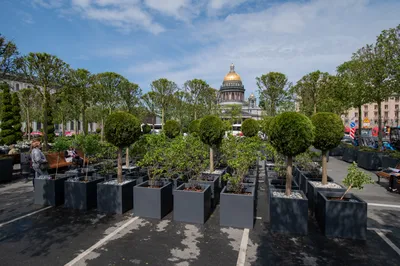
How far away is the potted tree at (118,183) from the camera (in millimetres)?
6539

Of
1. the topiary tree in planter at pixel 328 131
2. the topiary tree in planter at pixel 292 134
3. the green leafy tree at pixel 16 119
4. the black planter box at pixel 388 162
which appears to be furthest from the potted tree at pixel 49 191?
the green leafy tree at pixel 16 119

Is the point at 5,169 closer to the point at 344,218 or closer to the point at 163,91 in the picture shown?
the point at 344,218

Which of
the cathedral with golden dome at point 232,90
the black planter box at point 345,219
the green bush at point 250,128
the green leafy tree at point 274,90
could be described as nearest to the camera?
the black planter box at point 345,219

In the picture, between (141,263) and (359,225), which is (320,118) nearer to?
(359,225)

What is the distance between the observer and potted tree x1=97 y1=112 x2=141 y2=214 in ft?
21.5

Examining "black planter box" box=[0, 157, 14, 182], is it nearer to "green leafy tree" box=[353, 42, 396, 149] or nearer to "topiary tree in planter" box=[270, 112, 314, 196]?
"topiary tree in planter" box=[270, 112, 314, 196]

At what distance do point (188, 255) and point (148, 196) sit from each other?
218 cm

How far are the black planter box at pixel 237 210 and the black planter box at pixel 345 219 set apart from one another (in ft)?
5.10

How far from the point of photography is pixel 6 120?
26125 millimetres

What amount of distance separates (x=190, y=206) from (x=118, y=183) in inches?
92.2

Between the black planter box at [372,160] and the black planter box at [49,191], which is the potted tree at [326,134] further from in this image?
the black planter box at [372,160]

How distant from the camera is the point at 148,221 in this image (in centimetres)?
604

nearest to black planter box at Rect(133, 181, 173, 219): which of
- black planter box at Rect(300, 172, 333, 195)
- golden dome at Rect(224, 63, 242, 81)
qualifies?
black planter box at Rect(300, 172, 333, 195)

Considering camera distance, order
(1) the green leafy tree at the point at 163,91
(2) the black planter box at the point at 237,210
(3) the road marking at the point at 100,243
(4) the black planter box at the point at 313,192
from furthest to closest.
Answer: (1) the green leafy tree at the point at 163,91, (4) the black planter box at the point at 313,192, (2) the black planter box at the point at 237,210, (3) the road marking at the point at 100,243
